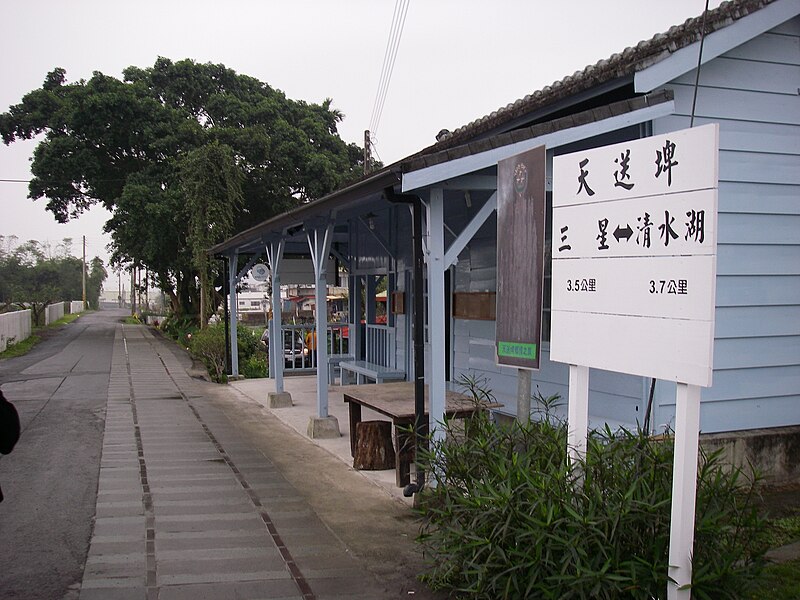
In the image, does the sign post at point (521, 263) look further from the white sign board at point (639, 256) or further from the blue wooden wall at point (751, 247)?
the blue wooden wall at point (751, 247)

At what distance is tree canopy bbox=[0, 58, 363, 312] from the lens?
25.9 metres

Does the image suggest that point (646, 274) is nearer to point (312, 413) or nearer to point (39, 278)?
point (312, 413)

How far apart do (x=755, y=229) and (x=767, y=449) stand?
78.4 inches

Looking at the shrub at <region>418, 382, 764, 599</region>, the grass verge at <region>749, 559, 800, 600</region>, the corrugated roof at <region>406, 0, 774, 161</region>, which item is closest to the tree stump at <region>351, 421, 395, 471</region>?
the shrub at <region>418, 382, 764, 599</region>

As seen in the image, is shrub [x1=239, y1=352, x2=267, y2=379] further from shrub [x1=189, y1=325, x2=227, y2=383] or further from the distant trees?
the distant trees

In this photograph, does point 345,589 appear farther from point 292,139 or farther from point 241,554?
point 292,139

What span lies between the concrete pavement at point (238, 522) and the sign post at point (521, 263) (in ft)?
5.28

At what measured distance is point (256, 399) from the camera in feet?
42.3

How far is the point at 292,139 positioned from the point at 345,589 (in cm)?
2465

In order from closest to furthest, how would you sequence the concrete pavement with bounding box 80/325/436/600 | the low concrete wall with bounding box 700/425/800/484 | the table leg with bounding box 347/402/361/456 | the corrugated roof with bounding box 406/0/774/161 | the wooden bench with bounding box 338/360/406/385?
the concrete pavement with bounding box 80/325/436/600 < the corrugated roof with bounding box 406/0/774/161 < the low concrete wall with bounding box 700/425/800/484 < the table leg with bounding box 347/402/361/456 < the wooden bench with bounding box 338/360/406/385

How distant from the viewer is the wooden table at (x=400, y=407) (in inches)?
254

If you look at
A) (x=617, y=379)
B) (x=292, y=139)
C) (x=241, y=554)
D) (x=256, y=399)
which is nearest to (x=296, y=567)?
(x=241, y=554)

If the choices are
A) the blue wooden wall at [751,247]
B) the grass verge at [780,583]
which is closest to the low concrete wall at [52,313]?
the blue wooden wall at [751,247]

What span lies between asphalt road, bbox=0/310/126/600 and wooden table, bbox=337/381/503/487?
2.68 m
